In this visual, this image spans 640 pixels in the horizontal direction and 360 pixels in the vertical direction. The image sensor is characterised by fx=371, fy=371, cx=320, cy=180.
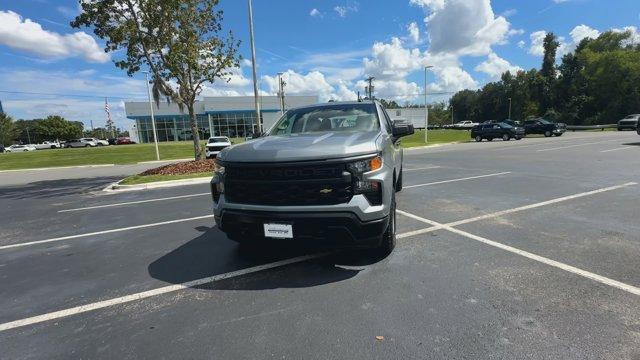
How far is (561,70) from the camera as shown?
6900 cm

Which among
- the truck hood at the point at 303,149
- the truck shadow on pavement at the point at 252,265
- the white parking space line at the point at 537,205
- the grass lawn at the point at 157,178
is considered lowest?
the white parking space line at the point at 537,205

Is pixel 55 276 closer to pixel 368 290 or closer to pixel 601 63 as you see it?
pixel 368 290

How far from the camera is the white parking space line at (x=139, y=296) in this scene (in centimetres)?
322

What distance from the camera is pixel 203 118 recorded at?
66125 millimetres

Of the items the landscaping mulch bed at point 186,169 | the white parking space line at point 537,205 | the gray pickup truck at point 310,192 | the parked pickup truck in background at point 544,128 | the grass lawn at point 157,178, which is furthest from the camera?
the parked pickup truck in background at point 544,128

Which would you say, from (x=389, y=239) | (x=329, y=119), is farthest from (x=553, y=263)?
(x=329, y=119)

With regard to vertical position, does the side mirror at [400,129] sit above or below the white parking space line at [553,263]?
above

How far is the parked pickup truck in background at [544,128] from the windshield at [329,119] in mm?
34965

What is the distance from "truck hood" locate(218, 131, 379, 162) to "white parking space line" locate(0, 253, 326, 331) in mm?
1268

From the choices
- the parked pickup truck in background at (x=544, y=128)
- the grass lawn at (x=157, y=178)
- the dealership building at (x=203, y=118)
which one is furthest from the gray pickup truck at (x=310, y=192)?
the dealership building at (x=203, y=118)

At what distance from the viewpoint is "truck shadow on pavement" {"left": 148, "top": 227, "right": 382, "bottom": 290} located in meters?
3.80

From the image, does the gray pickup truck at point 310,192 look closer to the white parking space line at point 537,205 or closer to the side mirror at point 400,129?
the side mirror at point 400,129

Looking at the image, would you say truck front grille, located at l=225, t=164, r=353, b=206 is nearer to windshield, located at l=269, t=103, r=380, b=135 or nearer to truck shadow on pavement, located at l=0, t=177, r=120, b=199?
windshield, located at l=269, t=103, r=380, b=135

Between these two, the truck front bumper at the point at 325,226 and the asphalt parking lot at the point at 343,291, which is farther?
the truck front bumper at the point at 325,226
